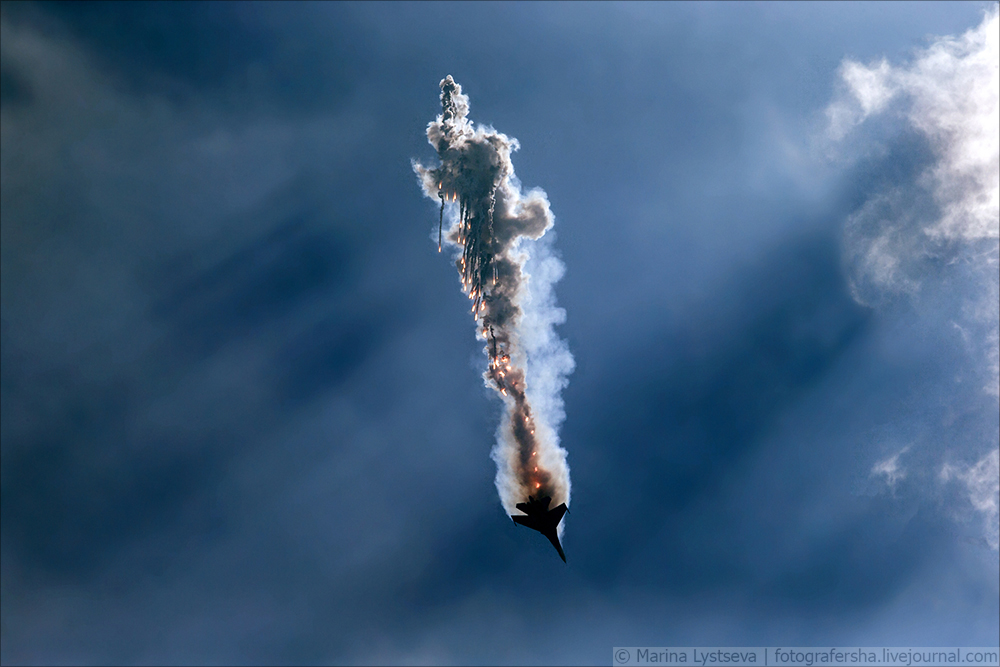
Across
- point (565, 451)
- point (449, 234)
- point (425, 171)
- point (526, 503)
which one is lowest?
point (526, 503)

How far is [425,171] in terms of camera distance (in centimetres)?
9475

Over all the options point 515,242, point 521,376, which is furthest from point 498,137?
point 521,376

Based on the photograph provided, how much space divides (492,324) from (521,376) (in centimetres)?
1042

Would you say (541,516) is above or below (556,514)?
below

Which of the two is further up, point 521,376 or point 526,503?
point 521,376

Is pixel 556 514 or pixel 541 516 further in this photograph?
pixel 556 514

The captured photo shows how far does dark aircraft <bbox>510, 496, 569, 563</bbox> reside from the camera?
98250 mm

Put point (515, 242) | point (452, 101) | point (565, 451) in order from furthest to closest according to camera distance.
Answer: point (565, 451), point (515, 242), point (452, 101)

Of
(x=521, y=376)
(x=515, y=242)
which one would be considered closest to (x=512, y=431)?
(x=521, y=376)

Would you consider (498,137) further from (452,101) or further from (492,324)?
(492,324)

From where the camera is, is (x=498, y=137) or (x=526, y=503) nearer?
(x=498, y=137)

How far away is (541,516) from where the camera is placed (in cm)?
9838

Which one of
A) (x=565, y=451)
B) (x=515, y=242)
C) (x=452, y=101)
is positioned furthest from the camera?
(x=565, y=451)

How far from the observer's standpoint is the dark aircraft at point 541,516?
3868 inches
